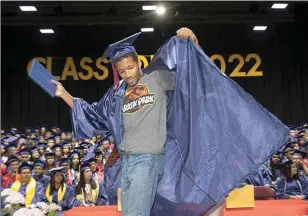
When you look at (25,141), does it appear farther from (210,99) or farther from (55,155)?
(210,99)

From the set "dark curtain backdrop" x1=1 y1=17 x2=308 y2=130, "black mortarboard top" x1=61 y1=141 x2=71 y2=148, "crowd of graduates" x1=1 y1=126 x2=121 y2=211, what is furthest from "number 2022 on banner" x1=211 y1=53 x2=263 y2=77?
"black mortarboard top" x1=61 y1=141 x2=71 y2=148

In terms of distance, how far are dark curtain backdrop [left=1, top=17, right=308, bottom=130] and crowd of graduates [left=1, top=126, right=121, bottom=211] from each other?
1.44 meters

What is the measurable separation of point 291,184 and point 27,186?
4024mm

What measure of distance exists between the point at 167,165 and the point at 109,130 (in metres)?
0.37

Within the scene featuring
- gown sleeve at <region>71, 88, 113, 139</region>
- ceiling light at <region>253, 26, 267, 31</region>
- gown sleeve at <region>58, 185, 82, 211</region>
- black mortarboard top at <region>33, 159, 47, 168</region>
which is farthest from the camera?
ceiling light at <region>253, 26, 267, 31</region>

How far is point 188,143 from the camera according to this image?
213 centimetres

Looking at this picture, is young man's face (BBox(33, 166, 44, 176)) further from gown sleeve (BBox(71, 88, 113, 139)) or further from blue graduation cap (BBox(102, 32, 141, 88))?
blue graduation cap (BBox(102, 32, 141, 88))

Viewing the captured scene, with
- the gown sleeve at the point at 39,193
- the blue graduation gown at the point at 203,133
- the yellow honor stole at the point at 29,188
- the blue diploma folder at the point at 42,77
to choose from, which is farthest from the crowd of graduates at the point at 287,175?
the blue diploma folder at the point at 42,77

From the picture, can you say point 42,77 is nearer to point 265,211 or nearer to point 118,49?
point 118,49

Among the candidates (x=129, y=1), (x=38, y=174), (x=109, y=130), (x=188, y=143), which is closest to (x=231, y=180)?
(x=188, y=143)

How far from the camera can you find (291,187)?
730cm

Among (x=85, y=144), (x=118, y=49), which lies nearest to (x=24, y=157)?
(x=85, y=144)

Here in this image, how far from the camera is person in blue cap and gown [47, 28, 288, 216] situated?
198 centimetres

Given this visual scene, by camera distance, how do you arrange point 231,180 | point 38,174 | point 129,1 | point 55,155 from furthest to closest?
point 129,1 → point 55,155 → point 38,174 → point 231,180
